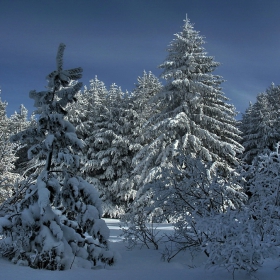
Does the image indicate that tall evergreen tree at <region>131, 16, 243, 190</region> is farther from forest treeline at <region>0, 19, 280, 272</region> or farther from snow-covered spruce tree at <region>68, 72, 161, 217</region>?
snow-covered spruce tree at <region>68, 72, 161, 217</region>

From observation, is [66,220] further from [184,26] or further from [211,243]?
[184,26]

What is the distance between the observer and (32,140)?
5754 mm

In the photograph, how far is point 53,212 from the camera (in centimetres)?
540

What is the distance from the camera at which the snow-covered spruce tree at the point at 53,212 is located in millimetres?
5016

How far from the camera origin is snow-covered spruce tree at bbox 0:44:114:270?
5016 millimetres

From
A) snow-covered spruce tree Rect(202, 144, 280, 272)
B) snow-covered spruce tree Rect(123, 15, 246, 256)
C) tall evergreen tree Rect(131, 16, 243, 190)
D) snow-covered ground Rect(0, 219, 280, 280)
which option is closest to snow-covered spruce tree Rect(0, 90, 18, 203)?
snow-covered ground Rect(0, 219, 280, 280)

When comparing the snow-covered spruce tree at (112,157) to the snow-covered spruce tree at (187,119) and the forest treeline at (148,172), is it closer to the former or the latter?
the forest treeline at (148,172)

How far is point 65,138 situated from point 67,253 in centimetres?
222

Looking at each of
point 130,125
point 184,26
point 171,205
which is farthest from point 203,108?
point 171,205

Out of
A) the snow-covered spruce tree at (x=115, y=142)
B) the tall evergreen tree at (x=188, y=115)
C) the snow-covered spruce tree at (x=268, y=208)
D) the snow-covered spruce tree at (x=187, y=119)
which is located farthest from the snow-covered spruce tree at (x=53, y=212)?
the snow-covered spruce tree at (x=115, y=142)

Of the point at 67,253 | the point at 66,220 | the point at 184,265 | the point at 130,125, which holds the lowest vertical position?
the point at 184,265

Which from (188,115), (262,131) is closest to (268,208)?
(188,115)

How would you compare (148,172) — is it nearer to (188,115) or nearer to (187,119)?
(187,119)

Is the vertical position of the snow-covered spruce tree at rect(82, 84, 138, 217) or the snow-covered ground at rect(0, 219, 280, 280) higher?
the snow-covered spruce tree at rect(82, 84, 138, 217)
